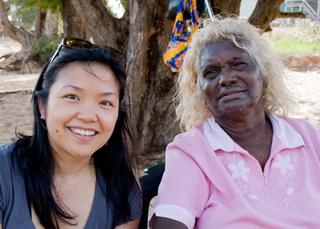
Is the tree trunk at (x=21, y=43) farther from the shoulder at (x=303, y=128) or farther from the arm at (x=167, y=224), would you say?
the arm at (x=167, y=224)

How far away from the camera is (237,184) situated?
1.72 m

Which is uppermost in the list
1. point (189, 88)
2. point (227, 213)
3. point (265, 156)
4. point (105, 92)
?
point (105, 92)

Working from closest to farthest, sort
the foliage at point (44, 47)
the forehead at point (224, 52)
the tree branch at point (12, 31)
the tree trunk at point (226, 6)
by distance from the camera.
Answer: the forehead at point (224, 52), the tree trunk at point (226, 6), the tree branch at point (12, 31), the foliage at point (44, 47)

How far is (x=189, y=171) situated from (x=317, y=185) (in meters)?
0.72

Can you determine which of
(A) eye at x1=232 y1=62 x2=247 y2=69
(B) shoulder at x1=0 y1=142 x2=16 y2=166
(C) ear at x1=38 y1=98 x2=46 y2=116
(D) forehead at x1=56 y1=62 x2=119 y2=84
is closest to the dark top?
(B) shoulder at x1=0 y1=142 x2=16 y2=166

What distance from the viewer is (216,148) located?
185 centimetres

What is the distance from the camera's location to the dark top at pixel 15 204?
1.46m

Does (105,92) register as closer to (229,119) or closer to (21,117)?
(229,119)

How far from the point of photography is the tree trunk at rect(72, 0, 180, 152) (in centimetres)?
415

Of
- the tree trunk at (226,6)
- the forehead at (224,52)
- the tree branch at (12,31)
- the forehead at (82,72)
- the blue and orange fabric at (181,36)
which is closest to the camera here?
the forehead at (82,72)

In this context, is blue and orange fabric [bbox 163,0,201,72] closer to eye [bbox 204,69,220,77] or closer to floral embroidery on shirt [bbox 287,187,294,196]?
eye [bbox 204,69,220,77]

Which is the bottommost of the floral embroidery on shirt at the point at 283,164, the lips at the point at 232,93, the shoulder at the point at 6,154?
the floral embroidery on shirt at the point at 283,164

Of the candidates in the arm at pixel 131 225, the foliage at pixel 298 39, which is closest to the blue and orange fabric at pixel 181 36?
the arm at pixel 131 225

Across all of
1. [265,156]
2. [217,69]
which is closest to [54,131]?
[217,69]
